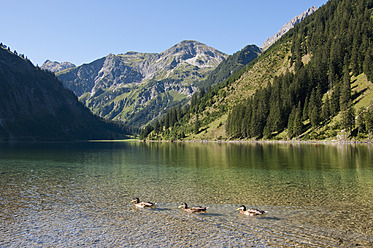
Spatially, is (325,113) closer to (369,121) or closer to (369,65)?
(369,121)

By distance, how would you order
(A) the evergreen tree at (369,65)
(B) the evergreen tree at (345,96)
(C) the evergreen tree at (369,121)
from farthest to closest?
(A) the evergreen tree at (369,65) < (B) the evergreen tree at (345,96) < (C) the evergreen tree at (369,121)

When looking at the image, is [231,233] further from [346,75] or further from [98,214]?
[346,75]

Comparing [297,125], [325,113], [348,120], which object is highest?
[325,113]

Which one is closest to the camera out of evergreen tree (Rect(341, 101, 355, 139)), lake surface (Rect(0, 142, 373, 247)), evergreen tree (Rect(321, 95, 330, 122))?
lake surface (Rect(0, 142, 373, 247))

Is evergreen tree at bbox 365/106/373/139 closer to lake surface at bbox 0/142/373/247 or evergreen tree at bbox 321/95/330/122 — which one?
evergreen tree at bbox 321/95/330/122

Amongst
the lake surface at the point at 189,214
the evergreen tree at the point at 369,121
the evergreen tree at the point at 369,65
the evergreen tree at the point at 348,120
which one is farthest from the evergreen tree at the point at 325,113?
the lake surface at the point at 189,214

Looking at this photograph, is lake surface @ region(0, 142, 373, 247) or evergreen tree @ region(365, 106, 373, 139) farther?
evergreen tree @ region(365, 106, 373, 139)

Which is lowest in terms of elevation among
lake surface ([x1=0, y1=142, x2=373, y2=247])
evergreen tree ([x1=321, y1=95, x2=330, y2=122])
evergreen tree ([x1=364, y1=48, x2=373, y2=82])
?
lake surface ([x1=0, y1=142, x2=373, y2=247])

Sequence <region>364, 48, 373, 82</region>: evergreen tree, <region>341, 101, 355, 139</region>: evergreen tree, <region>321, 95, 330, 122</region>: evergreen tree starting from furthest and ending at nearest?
<region>321, 95, 330, 122</region>: evergreen tree
<region>364, 48, 373, 82</region>: evergreen tree
<region>341, 101, 355, 139</region>: evergreen tree

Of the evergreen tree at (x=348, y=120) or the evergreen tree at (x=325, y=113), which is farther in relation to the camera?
the evergreen tree at (x=325, y=113)

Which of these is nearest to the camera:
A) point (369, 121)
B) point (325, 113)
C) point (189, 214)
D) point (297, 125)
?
point (189, 214)

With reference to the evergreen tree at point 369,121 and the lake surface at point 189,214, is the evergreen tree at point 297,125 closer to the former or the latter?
the evergreen tree at point 369,121

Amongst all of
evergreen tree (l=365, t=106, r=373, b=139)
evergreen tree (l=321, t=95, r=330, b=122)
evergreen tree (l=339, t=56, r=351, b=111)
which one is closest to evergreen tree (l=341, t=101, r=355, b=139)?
evergreen tree (l=365, t=106, r=373, b=139)

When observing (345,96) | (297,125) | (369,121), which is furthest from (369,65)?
(297,125)
